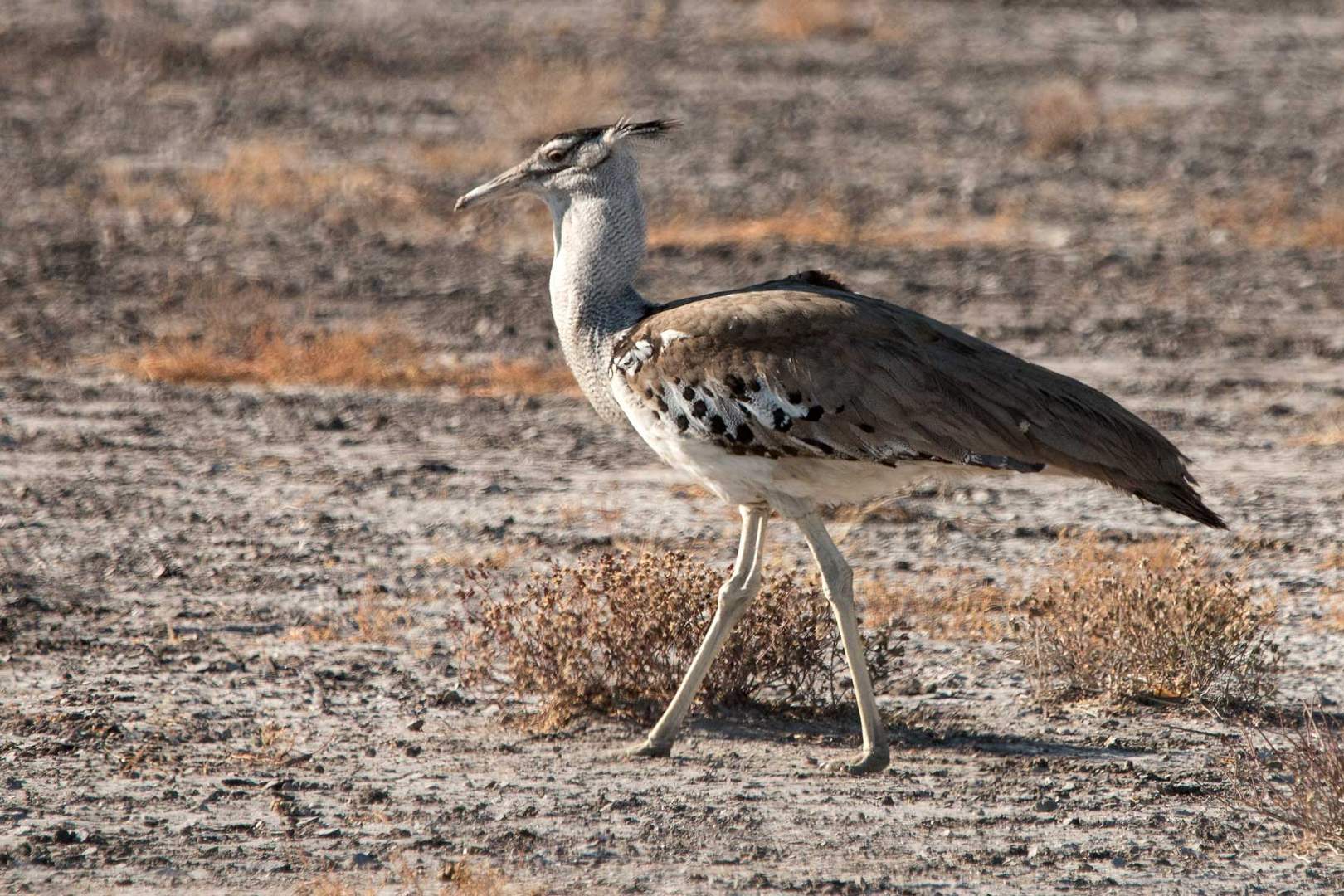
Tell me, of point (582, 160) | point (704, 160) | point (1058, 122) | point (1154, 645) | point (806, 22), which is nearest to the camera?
point (582, 160)

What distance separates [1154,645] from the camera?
223 inches

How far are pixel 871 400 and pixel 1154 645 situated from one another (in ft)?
4.68

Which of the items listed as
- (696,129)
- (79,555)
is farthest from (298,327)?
(696,129)

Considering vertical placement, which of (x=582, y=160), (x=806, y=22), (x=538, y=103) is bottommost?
(x=538, y=103)

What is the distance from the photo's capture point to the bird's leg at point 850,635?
5117mm

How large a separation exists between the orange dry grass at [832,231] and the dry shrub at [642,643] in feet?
23.5

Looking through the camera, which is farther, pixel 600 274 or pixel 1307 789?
pixel 600 274

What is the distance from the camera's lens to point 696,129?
16.8 m

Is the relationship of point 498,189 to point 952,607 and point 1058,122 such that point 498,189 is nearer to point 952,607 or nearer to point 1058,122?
point 952,607

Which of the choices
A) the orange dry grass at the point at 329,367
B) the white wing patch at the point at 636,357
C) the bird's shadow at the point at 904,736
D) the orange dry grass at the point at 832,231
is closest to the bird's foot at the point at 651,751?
the bird's shadow at the point at 904,736

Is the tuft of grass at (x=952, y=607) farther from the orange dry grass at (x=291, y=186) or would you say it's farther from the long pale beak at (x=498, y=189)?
the orange dry grass at (x=291, y=186)

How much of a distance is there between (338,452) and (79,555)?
1719 mm

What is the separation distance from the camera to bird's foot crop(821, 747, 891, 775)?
5.14m

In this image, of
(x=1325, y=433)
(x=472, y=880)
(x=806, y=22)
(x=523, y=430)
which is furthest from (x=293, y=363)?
(x=806, y=22)
